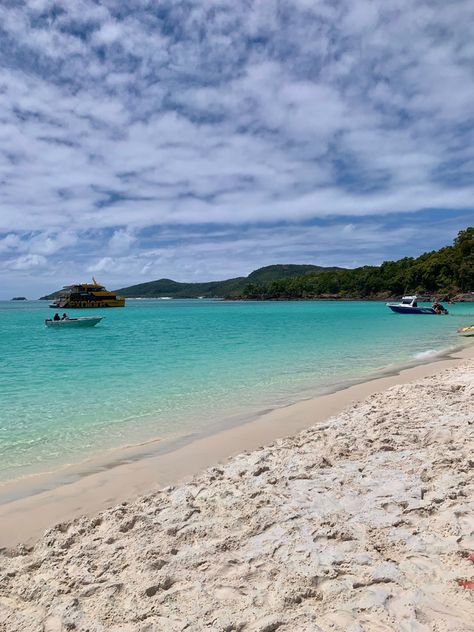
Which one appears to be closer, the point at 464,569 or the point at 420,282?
the point at 464,569

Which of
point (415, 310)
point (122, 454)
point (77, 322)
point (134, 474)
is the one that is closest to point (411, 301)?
point (415, 310)

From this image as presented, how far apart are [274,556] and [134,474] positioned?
13.2 ft

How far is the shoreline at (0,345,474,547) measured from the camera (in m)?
6.00

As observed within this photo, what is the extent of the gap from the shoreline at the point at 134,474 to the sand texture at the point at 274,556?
58cm

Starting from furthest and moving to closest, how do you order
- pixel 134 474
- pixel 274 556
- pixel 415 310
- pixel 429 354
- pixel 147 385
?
1. pixel 415 310
2. pixel 429 354
3. pixel 147 385
4. pixel 134 474
5. pixel 274 556

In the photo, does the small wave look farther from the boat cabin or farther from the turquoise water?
the boat cabin

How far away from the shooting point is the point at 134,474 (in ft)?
24.7

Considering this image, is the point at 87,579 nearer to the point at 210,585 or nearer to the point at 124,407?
the point at 210,585

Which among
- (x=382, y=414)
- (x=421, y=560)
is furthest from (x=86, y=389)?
(x=421, y=560)

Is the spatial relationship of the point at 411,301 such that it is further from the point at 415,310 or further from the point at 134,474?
the point at 134,474

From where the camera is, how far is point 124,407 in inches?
518

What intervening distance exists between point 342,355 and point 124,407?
14.2m

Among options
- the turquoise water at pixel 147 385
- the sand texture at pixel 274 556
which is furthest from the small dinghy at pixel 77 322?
the sand texture at pixel 274 556

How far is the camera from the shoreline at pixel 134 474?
6.00 m
